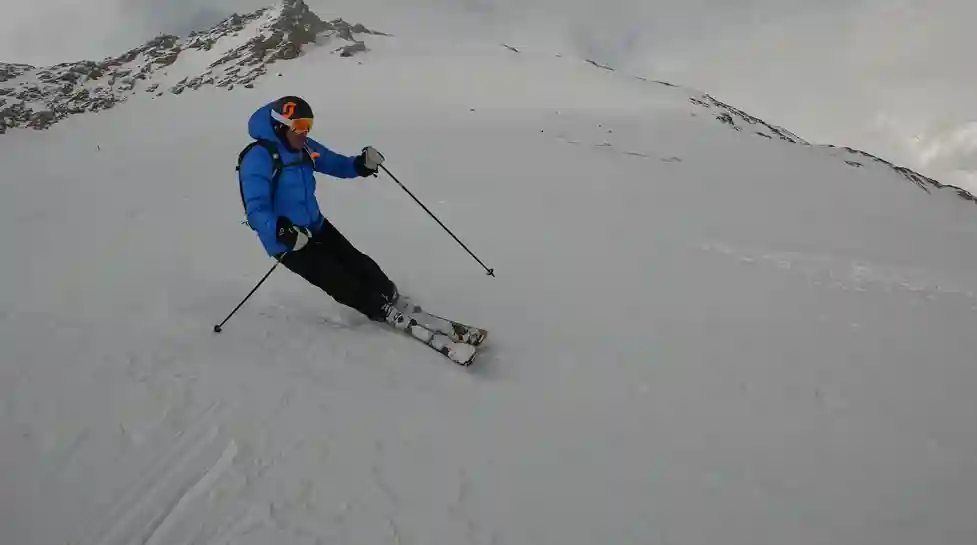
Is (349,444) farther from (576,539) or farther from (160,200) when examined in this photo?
(160,200)

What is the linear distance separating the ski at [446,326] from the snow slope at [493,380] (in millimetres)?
217

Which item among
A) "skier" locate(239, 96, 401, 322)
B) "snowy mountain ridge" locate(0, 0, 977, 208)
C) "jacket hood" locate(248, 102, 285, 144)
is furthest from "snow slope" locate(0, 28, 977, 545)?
"snowy mountain ridge" locate(0, 0, 977, 208)

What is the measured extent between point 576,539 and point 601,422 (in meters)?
1.35

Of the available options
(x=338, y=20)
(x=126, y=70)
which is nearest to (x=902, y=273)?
(x=338, y=20)

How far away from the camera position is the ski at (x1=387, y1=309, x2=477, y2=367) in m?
5.78

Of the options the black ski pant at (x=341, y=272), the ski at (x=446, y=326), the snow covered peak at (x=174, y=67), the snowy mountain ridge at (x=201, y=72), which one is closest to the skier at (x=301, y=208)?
the black ski pant at (x=341, y=272)

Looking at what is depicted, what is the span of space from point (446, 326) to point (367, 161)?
2192mm

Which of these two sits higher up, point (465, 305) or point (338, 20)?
point (338, 20)

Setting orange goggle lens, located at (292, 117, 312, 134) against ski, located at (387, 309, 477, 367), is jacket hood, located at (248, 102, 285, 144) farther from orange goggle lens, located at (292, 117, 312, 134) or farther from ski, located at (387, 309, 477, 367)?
ski, located at (387, 309, 477, 367)

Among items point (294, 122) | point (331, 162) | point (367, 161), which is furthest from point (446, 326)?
point (294, 122)

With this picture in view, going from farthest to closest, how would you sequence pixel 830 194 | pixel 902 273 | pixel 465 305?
1. pixel 830 194
2. pixel 902 273
3. pixel 465 305

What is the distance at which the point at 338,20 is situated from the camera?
39000mm

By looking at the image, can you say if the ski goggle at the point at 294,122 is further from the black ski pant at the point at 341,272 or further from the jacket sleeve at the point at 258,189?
the black ski pant at the point at 341,272

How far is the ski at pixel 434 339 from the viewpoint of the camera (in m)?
5.78
